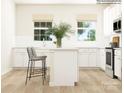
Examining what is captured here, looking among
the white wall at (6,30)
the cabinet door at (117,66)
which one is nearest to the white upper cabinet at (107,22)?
the cabinet door at (117,66)

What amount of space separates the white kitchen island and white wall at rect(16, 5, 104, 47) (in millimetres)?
4260

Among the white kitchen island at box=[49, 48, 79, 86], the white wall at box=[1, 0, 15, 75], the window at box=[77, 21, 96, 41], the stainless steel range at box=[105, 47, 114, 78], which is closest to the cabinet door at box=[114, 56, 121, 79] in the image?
the stainless steel range at box=[105, 47, 114, 78]

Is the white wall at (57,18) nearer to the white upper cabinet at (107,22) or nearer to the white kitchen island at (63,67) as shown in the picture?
the white upper cabinet at (107,22)

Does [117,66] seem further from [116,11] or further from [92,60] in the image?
[92,60]

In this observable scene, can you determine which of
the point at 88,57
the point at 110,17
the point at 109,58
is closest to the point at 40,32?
the point at 88,57

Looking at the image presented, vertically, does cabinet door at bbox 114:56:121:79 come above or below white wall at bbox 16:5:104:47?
below

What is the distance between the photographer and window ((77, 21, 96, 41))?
10.1m

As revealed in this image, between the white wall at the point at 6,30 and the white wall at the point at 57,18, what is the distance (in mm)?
557

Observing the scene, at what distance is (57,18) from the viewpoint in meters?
9.90

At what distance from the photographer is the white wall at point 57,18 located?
9.84m

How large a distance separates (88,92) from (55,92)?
64 cm

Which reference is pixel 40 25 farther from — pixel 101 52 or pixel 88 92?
pixel 88 92

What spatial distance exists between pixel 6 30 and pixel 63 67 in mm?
3122

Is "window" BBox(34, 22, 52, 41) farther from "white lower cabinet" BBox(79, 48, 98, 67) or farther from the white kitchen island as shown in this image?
the white kitchen island
